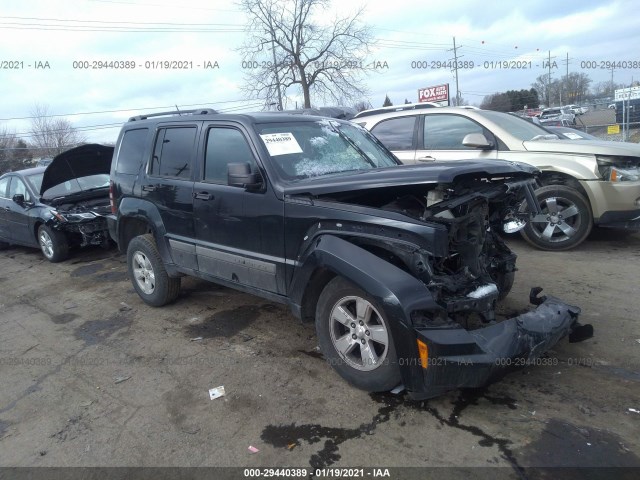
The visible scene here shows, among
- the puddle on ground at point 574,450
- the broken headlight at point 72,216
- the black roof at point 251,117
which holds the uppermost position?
the black roof at point 251,117

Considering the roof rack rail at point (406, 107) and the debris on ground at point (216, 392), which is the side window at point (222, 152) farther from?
the roof rack rail at point (406, 107)

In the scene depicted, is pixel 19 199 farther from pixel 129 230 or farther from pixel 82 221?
pixel 129 230

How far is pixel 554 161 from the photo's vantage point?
6070 millimetres

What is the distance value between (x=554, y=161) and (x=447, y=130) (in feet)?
4.98

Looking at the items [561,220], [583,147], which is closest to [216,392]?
[561,220]

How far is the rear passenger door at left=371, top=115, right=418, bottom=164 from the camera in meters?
7.06

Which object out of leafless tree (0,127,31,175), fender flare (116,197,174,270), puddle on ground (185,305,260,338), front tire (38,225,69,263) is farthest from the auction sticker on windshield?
leafless tree (0,127,31,175)

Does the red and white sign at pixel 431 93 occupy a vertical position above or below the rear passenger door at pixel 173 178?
above

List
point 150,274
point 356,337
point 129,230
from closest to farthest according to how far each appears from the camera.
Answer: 1. point 356,337
2. point 150,274
3. point 129,230

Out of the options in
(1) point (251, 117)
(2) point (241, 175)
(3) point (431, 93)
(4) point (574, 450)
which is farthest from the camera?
(3) point (431, 93)

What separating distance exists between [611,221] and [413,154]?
2.75 meters

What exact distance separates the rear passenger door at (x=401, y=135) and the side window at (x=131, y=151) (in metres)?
3.39

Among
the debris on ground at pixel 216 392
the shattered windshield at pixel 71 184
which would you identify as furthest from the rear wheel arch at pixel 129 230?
the shattered windshield at pixel 71 184

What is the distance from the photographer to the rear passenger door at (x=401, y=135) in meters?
7.06
